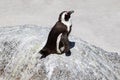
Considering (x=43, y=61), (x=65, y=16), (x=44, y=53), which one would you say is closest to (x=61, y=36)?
(x=65, y=16)

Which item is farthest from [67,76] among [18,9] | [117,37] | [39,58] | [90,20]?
[18,9]

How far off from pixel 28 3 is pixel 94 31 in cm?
435

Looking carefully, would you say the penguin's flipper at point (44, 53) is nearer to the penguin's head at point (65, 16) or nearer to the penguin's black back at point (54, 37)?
the penguin's black back at point (54, 37)

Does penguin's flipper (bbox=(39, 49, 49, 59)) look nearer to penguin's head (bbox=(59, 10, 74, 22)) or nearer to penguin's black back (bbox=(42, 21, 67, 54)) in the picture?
penguin's black back (bbox=(42, 21, 67, 54))

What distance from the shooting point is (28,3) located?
20.0 m

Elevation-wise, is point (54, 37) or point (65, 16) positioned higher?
A: point (65, 16)

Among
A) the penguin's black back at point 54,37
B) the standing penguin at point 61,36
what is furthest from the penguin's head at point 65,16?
the penguin's black back at point 54,37

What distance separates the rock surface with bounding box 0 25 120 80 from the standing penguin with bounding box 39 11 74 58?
0.54 ft

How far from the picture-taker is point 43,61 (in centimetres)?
979

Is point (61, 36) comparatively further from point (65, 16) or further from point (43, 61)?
point (43, 61)

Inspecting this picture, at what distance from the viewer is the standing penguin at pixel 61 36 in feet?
31.4

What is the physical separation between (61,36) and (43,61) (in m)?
0.76

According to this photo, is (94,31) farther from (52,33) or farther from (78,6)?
(52,33)

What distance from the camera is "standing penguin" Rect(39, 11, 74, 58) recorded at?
31.4ft
